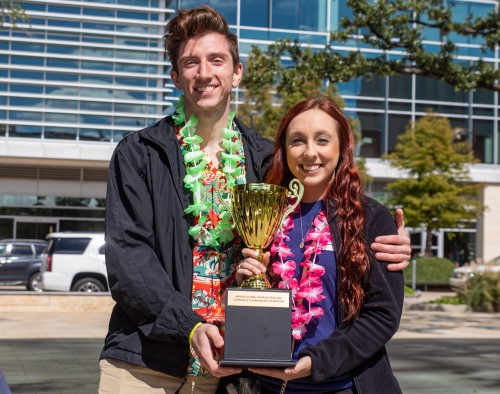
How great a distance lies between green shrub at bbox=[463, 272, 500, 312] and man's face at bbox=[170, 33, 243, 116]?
64.3 feet

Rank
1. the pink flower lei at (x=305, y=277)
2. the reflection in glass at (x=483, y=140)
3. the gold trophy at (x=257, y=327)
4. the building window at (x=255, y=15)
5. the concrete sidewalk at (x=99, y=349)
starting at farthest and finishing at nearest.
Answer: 1. the reflection in glass at (x=483, y=140)
2. the building window at (x=255, y=15)
3. the concrete sidewalk at (x=99, y=349)
4. the pink flower lei at (x=305, y=277)
5. the gold trophy at (x=257, y=327)

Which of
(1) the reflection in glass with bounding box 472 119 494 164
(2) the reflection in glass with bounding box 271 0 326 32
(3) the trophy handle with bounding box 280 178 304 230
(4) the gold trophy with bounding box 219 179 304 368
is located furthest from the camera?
(1) the reflection in glass with bounding box 472 119 494 164

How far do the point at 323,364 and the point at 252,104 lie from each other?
31991mm

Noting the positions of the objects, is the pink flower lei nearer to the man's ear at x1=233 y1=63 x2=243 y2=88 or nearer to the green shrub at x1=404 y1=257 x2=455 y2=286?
the man's ear at x1=233 y1=63 x2=243 y2=88

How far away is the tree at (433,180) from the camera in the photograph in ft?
120

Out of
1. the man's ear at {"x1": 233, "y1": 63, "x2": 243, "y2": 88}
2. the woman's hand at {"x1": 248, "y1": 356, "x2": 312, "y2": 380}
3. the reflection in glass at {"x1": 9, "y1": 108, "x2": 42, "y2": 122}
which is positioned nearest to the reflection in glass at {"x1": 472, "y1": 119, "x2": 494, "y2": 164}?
the reflection in glass at {"x1": 9, "y1": 108, "x2": 42, "y2": 122}

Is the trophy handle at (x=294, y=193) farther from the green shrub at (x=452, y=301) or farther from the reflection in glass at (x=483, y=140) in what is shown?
the reflection in glass at (x=483, y=140)

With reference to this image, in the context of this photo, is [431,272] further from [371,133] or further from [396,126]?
Result: [396,126]

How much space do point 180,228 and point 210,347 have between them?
545 mm

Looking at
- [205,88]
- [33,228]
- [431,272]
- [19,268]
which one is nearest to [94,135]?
[33,228]

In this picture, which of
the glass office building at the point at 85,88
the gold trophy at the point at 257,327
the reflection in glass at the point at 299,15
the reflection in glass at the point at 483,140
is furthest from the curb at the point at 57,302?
the reflection in glass at the point at 483,140

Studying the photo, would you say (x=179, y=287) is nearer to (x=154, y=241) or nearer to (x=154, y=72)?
(x=154, y=241)

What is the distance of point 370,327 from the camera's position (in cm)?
320

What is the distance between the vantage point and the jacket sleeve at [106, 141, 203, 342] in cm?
321
